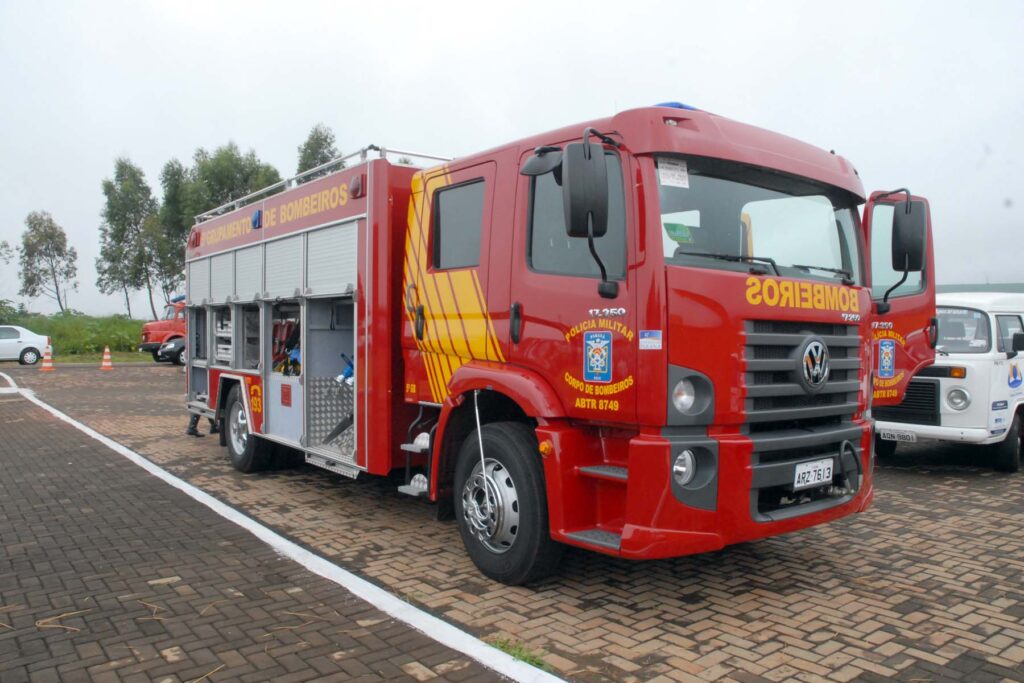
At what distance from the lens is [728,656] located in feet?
→ 12.5

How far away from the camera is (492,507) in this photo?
477cm

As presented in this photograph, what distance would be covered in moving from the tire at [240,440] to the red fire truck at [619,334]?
2356mm

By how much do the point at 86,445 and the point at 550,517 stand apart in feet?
27.4

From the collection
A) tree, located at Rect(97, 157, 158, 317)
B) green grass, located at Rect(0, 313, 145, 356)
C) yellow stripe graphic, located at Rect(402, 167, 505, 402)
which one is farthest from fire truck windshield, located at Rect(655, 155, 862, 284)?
tree, located at Rect(97, 157, 158, 317)

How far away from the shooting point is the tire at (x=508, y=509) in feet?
14.8

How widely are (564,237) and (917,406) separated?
5.72m

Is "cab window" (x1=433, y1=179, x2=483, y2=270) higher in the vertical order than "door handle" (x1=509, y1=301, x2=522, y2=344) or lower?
higher

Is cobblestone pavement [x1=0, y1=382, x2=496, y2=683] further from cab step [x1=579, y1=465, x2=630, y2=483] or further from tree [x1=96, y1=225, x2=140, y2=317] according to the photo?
tree [x1=96, y1=225, x2=140, y2=317]

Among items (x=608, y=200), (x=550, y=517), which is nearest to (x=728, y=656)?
(x=550, y=517)

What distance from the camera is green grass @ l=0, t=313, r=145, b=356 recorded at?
3672 cm

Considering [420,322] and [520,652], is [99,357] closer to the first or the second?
[420,322]

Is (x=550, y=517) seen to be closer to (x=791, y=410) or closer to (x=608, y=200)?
(x=791, y=410)

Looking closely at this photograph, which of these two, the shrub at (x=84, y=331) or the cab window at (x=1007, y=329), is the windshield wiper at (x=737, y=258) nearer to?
the cab window at (x=1007, y=329)

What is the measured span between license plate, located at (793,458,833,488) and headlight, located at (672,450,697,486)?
28.3 inches
